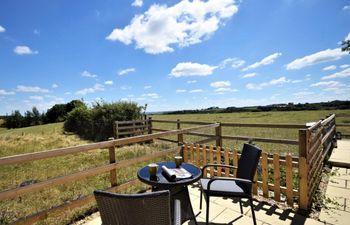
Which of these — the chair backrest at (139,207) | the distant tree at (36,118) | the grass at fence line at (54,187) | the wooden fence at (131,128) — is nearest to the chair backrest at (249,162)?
the chair backrest at (139,207)

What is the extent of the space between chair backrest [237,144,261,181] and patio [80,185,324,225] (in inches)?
21.9

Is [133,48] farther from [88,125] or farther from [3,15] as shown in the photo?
[88,125]

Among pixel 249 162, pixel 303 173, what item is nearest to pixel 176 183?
pixel 249 162

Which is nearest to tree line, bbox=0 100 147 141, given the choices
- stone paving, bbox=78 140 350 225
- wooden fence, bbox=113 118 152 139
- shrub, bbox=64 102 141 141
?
shrub, bbox=64 102 141 141

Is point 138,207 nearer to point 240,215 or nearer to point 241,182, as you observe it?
point 241,182

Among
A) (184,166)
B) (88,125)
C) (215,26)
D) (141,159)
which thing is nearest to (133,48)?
(215,26)

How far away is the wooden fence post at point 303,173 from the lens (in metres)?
2.73

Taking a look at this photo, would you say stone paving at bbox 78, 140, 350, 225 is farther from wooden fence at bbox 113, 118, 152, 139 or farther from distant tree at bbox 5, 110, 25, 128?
distant tree at bbox 5, 110, 25, 128

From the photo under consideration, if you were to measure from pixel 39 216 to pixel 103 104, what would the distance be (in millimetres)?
10163

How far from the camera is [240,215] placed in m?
2.72

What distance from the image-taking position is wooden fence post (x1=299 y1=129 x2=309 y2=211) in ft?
8.95

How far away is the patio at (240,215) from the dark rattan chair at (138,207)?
5.69 ft

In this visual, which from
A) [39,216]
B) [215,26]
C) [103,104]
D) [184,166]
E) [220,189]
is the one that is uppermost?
[215,26]

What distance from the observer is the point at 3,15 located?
20.1 feet
